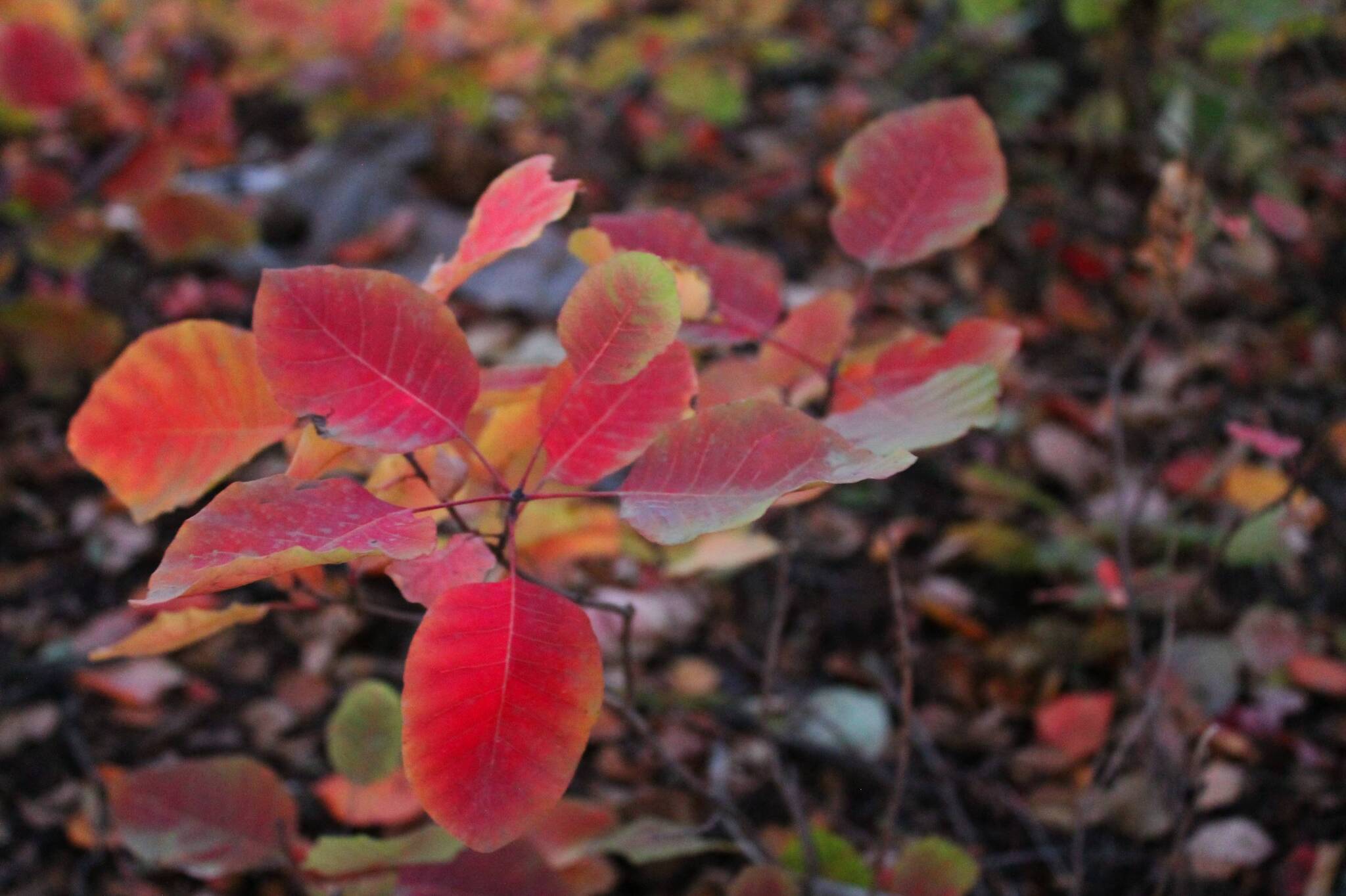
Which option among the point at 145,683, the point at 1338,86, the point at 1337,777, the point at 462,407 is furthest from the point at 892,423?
the point at 1338,86

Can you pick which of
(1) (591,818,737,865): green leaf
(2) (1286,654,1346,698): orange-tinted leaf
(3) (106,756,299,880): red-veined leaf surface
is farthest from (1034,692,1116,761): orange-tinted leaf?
(3) (106,756,299,880): red-veined leaf surface

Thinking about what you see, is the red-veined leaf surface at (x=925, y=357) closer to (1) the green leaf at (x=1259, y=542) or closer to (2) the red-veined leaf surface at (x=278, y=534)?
(2) the red-veined leaf surface at (x=278, y=534)

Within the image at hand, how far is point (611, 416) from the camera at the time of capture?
606 mm

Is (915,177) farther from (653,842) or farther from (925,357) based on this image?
(653,842)

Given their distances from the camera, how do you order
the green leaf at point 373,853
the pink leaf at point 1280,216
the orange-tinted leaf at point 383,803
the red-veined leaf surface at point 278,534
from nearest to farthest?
the red-veined leaf surface at point 278,534 → the green leaf at point 373,853 → the orange-tinted leaf at point 383,803 → the pink leaf at point 1280,216

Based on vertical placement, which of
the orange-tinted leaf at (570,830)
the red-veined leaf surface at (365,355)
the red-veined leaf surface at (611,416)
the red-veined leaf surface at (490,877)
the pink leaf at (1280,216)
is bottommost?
the orange-tinted leaf at (570,830)

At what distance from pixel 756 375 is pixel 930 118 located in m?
0.23

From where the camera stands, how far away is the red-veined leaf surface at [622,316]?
21.7 inches

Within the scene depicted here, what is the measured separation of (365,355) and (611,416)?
0.47ft

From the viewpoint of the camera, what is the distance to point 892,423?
644 mm

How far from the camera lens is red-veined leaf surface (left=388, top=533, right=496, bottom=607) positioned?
602 millimetres

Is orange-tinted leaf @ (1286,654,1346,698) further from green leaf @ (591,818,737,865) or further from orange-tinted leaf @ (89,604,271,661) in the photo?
orange-tinted leaf @ (89,604,271,661)

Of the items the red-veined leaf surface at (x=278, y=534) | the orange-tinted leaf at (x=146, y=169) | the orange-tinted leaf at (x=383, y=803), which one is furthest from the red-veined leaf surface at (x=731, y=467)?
the orange-tinted leaf at (x=146, y=169)

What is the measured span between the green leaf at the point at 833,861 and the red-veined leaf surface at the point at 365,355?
55cm
